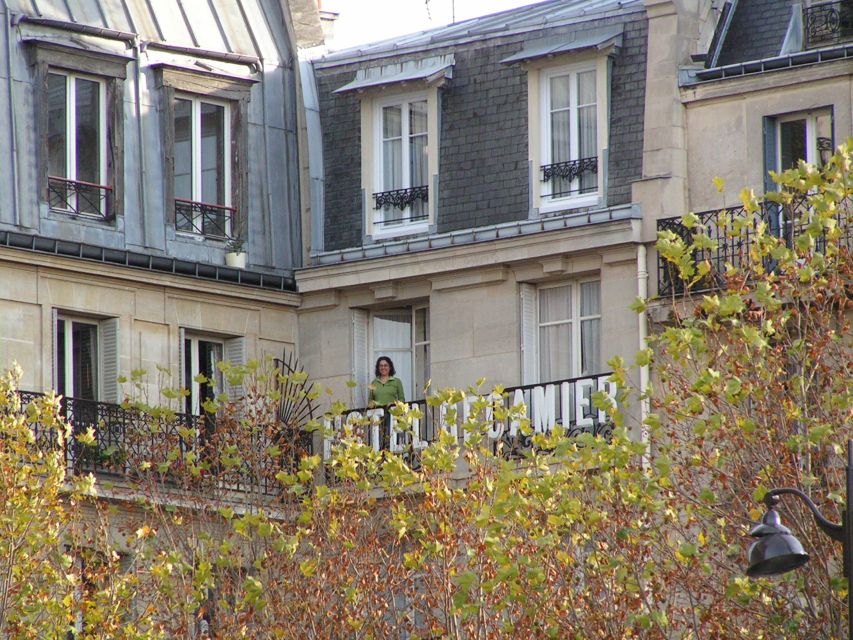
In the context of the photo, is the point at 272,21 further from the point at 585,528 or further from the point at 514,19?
the point at 585,528

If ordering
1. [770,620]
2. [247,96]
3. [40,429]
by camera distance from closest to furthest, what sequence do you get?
[770,620], [40,429], [247,96]

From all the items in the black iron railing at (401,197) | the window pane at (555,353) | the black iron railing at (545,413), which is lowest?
the black iron railing at (545,413)

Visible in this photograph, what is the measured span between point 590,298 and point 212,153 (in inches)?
223

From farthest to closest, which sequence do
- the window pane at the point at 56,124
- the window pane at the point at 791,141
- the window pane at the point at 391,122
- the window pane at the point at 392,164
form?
the window pane at the point at 391,122 → the window pane at the point at 392,164 → the window pane at the point at 56,124 → the window pane at the point at 791,141

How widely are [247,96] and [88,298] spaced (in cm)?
404

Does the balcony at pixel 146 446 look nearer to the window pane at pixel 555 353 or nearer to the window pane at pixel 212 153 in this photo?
the window pane at pixel 212 153

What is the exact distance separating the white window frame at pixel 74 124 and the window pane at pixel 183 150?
134 cm

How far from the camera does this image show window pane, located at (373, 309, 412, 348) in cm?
4044

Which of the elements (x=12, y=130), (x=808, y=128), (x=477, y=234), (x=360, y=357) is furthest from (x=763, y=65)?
(x=12, y=130)

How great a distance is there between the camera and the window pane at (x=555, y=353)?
38594mm

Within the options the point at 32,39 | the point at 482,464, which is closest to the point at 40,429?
the point at 32,39

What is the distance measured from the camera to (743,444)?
26.8m

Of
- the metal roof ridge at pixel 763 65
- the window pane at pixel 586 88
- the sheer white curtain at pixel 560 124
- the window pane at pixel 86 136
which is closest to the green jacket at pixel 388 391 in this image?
the sheer white curtain at pixel 560 124

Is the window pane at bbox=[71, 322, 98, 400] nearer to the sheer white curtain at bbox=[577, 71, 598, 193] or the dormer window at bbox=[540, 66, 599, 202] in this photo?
the dormer window at bbox=[540, 66, 599, 202]
